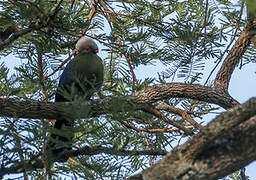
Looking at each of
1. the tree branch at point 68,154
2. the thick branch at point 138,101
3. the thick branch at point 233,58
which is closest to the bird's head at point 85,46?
the thick branch at point 138,101

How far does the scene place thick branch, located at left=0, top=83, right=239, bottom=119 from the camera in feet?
6.14

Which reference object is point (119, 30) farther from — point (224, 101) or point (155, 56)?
point (224, 101)

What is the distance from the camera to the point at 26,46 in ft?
7.28

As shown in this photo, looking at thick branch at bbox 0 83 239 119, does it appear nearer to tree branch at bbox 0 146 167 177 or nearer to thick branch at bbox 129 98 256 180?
tree branch at bbox 0 146 167 177

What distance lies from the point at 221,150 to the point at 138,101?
3.11 feet

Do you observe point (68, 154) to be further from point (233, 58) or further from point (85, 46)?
point (85, 46)

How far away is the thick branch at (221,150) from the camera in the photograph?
1.04 metres

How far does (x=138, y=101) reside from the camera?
1.98 metres

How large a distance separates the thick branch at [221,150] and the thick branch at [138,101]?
0.63 metres

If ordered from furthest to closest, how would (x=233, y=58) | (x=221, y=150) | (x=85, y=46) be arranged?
(x=85, y=46), (x=233, y=58), (x=221, y=150)

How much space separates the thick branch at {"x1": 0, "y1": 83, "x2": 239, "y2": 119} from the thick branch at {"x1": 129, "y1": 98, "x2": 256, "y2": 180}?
2.07ft

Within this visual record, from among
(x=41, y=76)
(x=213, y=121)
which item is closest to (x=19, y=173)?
(x=213, y=121)

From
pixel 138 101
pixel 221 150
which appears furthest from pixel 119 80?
pixel 221 150

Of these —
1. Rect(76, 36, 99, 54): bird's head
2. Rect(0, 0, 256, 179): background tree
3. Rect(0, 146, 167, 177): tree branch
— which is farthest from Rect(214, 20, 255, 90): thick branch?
Rect(76, 36, 99, 54): bird's head
